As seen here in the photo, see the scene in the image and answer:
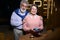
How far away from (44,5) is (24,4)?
125 millimetres

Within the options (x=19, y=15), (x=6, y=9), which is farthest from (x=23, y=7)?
(x=6, y=9)

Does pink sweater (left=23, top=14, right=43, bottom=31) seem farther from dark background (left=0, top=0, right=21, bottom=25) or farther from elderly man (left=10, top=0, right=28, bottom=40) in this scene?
dark background (left=0, top=0, right=21, bottom=25)

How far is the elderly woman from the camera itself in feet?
4.16

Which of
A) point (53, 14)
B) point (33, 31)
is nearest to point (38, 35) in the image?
point (33, 31)

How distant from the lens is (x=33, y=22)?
4.18 feet

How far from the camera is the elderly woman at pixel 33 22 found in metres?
1.27

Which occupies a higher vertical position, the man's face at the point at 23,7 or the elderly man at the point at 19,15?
the man's face at the point at 23,7

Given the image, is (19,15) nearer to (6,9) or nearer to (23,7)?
(23,7)

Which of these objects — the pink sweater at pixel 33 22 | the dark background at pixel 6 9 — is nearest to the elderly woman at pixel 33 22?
the pink sweater at pixel 33 22

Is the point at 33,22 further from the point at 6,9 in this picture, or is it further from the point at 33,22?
the point at 6,9

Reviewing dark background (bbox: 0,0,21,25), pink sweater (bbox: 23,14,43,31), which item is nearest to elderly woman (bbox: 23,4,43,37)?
pink sweater (bbox: 23,14,43,31)

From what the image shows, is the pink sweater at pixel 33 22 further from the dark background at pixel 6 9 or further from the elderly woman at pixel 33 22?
the dark background at pixel 6 9

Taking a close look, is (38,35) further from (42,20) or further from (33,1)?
(33,1)

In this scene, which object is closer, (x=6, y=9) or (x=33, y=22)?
(x=33, y=22)
